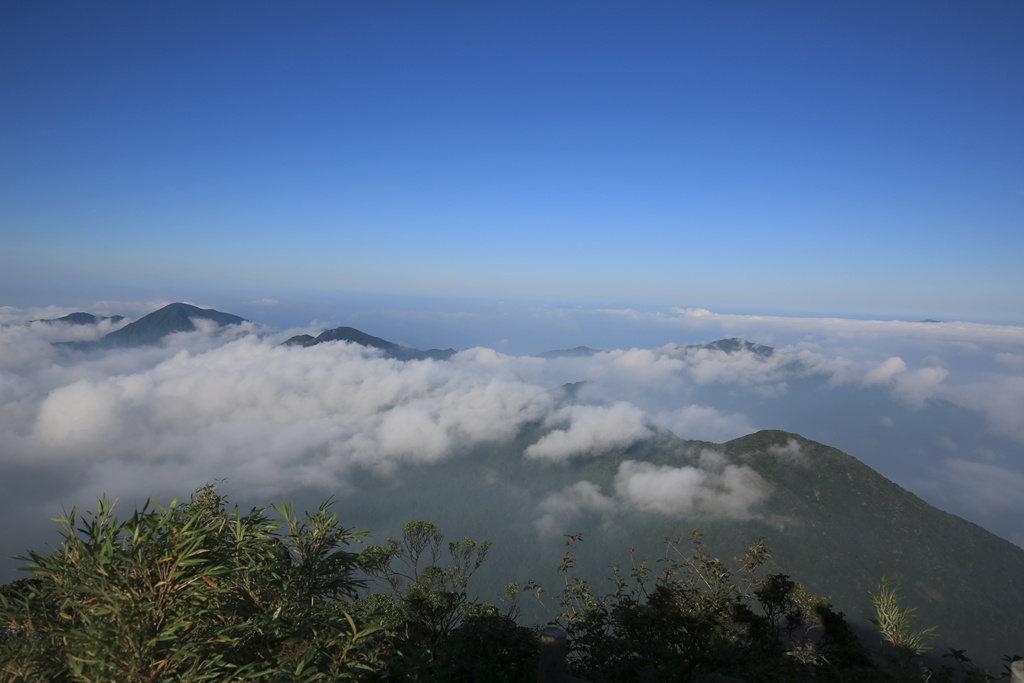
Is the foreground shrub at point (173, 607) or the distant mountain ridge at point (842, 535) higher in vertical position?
the foreground shrub at point (173, 607)

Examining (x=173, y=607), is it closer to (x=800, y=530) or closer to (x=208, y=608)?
(x=208, y=608)

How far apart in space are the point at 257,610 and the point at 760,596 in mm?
16518

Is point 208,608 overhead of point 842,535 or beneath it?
overhead

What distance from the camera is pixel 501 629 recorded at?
1161 centimetres

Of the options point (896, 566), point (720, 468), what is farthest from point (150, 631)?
point (720, 468)

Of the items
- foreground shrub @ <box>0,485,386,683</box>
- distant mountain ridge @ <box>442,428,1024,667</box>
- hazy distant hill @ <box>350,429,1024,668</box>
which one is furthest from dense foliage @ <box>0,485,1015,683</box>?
distant mountain ridge @ <box>442,428,1024,667</box>

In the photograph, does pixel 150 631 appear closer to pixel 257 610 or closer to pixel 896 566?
pixel 257 610

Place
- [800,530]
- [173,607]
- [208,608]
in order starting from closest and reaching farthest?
[173,607], [208,608], [800,530]

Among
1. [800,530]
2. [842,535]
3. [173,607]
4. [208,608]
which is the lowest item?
[800,530]

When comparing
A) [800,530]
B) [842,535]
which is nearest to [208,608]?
[800,530]


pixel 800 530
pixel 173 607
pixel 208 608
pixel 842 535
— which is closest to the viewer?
pixel 173 607

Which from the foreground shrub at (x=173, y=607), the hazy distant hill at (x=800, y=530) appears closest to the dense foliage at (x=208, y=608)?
the foreground shrub at (x=173, y=607)

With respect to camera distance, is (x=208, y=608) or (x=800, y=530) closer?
(x=208, y=608)

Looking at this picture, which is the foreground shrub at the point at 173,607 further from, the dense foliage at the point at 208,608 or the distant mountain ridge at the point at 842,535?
the distant mountain ridge at the point at 842,535
